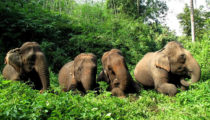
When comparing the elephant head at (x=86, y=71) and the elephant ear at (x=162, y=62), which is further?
the elephant ear at (x=162, y=62)

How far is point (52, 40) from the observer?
1253 centimetres

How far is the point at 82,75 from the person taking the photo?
6.22m

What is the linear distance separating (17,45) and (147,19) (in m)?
20.5

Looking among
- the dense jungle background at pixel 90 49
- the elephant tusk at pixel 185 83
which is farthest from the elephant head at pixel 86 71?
the elephant tusk at pixel 185 83

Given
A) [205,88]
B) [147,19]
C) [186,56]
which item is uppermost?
[147,19]

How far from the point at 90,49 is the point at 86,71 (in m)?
7.16

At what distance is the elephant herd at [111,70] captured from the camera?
19.2ft

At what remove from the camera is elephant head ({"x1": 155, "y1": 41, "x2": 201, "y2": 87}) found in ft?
19.9

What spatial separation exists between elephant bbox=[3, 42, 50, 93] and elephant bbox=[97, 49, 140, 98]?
1.94 m

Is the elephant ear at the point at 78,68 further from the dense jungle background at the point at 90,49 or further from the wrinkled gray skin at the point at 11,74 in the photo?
the wrinkled gray skin at the point at 11,74

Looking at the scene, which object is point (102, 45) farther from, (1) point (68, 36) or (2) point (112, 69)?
(2) point (112, 69)

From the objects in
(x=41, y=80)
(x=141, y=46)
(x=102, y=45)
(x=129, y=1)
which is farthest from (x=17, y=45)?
(x=129, y=1)

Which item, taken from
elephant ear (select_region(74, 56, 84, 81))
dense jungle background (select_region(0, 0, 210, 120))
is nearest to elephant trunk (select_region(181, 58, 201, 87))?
dense jungle background (select_region(0, 0, 210, 120))

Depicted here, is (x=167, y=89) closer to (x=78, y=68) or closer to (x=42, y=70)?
(x=78, y=68)
